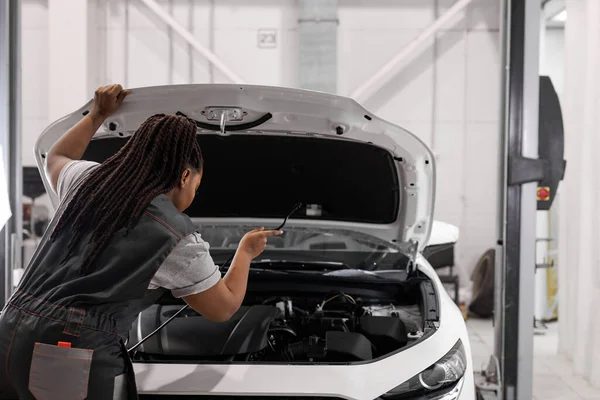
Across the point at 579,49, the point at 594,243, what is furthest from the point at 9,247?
the point at 579,49

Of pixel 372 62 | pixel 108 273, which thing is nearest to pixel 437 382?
pixel 108 273

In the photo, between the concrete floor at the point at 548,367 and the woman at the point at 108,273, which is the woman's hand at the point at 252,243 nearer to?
the woman at the point at 108,273

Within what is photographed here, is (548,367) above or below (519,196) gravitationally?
below

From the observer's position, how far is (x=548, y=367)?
4.46m

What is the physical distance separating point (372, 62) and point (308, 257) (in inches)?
183

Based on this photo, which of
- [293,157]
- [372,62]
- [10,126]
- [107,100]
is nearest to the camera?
[107,100]

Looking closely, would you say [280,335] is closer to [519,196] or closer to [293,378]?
[293,378]

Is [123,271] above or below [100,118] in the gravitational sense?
below

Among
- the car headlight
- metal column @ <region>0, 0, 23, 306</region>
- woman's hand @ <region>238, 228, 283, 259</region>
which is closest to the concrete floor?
the car headlight

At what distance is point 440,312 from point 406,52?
17.0 ft

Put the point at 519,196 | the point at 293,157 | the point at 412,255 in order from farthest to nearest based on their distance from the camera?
1. the point at 519,196
2. the point at 412,255
3. the point at 293,157

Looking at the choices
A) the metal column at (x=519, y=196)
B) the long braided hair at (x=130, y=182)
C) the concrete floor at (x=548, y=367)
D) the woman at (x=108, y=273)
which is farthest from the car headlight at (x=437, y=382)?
the concrete floor at (x=548, y=367)

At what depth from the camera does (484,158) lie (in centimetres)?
689

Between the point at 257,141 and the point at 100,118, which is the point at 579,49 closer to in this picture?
the point at 257,141
